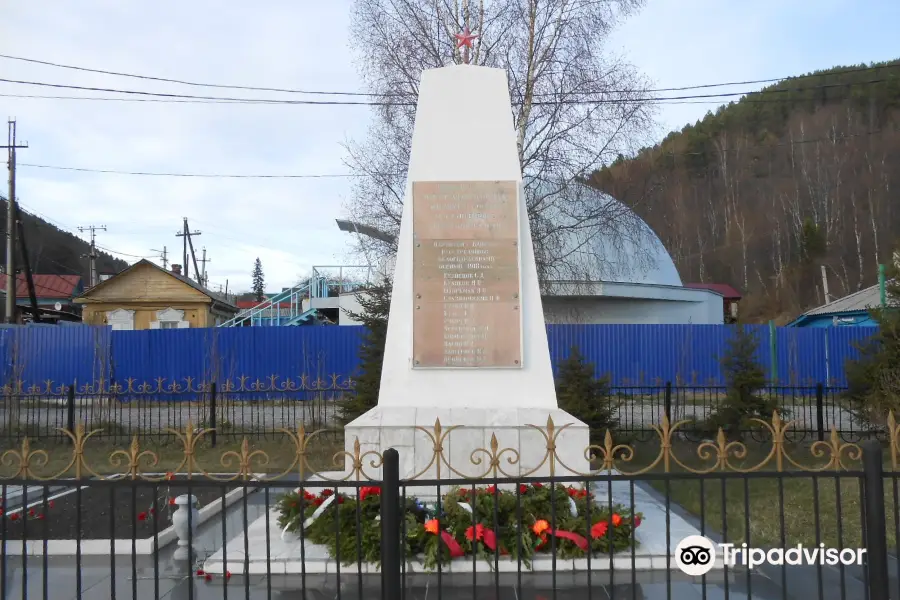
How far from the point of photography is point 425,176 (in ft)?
18.1

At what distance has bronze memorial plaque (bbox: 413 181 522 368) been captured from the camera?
533 cm

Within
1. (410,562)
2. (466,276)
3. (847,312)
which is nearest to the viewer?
(410,562)

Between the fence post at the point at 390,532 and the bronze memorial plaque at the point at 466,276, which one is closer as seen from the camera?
the fence post at the point at 390,532

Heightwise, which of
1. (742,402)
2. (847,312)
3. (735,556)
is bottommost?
(735,556)

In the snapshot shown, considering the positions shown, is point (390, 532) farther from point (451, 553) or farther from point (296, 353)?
point (296, 353)

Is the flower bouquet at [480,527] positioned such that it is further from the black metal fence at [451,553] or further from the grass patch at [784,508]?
the grass patch at [784,508]

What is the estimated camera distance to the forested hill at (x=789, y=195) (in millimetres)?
40281

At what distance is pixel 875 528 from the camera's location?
2.67 meters

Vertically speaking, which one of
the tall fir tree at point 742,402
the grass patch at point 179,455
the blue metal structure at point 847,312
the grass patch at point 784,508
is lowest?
the grass patch at point 179,455

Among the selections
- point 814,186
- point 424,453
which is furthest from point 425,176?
point 814,186

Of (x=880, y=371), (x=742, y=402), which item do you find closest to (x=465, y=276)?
(x=742, y=402)

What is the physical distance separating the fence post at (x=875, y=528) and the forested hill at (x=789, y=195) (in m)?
37.5

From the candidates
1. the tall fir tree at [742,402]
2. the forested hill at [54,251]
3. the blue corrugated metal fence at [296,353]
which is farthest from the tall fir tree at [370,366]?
the forested hill at [54,251]

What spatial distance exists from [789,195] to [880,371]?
1598 inches
